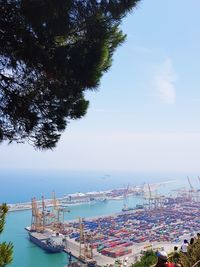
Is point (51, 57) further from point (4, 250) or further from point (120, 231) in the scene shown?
point (120, 231)

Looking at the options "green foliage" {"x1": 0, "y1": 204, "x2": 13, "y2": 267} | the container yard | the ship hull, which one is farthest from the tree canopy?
the ship hull

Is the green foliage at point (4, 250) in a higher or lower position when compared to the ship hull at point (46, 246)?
higher

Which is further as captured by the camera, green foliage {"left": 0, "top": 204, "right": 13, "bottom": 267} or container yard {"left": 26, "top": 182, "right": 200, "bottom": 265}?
container yard {"left": 26, "top": 182, "right": 200, "bottom": 265}

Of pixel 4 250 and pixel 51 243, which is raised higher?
pixel 4 250

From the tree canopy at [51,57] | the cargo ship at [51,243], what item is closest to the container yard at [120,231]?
the cargo ship at [51,243]

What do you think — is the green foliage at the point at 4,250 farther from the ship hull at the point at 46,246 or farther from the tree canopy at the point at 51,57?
the ship hull at the point at 46,246

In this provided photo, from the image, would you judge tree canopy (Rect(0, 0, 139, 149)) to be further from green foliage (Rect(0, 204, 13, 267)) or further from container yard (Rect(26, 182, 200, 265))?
container yard (Rect(26, 182, 200, 265))

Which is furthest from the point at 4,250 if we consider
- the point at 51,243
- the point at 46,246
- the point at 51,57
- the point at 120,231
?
the point at 120,231

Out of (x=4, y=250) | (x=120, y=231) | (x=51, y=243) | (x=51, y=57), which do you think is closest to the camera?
(x=4, y=250)

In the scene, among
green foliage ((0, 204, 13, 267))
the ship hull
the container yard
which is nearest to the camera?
green foliage ((0, 204, 13, 267))
